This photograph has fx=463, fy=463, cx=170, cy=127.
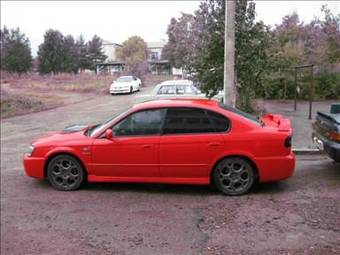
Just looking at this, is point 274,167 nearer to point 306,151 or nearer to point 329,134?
point 329,134

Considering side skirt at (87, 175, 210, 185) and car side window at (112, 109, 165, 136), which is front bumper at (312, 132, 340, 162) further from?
car side window at (112, 109, 165, 136)

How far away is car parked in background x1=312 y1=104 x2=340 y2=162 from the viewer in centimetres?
715

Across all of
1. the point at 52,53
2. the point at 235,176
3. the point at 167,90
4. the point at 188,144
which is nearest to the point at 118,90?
the point at 167,90

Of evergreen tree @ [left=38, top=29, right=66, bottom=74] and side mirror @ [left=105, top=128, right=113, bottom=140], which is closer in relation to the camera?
side mirror @ [left=105, top=128, right=113, bottom=140]

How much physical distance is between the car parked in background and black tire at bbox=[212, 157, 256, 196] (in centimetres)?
135

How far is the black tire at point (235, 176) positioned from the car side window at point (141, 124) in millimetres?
1138

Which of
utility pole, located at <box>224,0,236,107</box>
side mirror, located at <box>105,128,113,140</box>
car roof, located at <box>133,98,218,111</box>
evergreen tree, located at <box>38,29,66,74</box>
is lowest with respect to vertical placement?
side mirror, located at <box>105,128,113,140</box>

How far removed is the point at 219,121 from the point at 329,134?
1.90m

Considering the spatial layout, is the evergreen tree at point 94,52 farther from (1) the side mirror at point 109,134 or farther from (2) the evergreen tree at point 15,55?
(1) the side mirror at point 109,134

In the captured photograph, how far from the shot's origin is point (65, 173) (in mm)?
7387

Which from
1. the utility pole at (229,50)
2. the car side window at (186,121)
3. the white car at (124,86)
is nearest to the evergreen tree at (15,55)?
the white car at (124,86)

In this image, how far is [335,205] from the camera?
611cm

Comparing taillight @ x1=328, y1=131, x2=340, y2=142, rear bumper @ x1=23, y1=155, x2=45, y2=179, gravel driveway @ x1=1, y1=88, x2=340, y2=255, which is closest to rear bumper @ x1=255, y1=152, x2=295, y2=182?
gravel driveway @ x1=1, y1=88, x2=340, y2=255

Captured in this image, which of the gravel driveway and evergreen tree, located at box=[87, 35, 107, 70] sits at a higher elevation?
evergreen tree, located at box=[87, 35, 107, 70]
